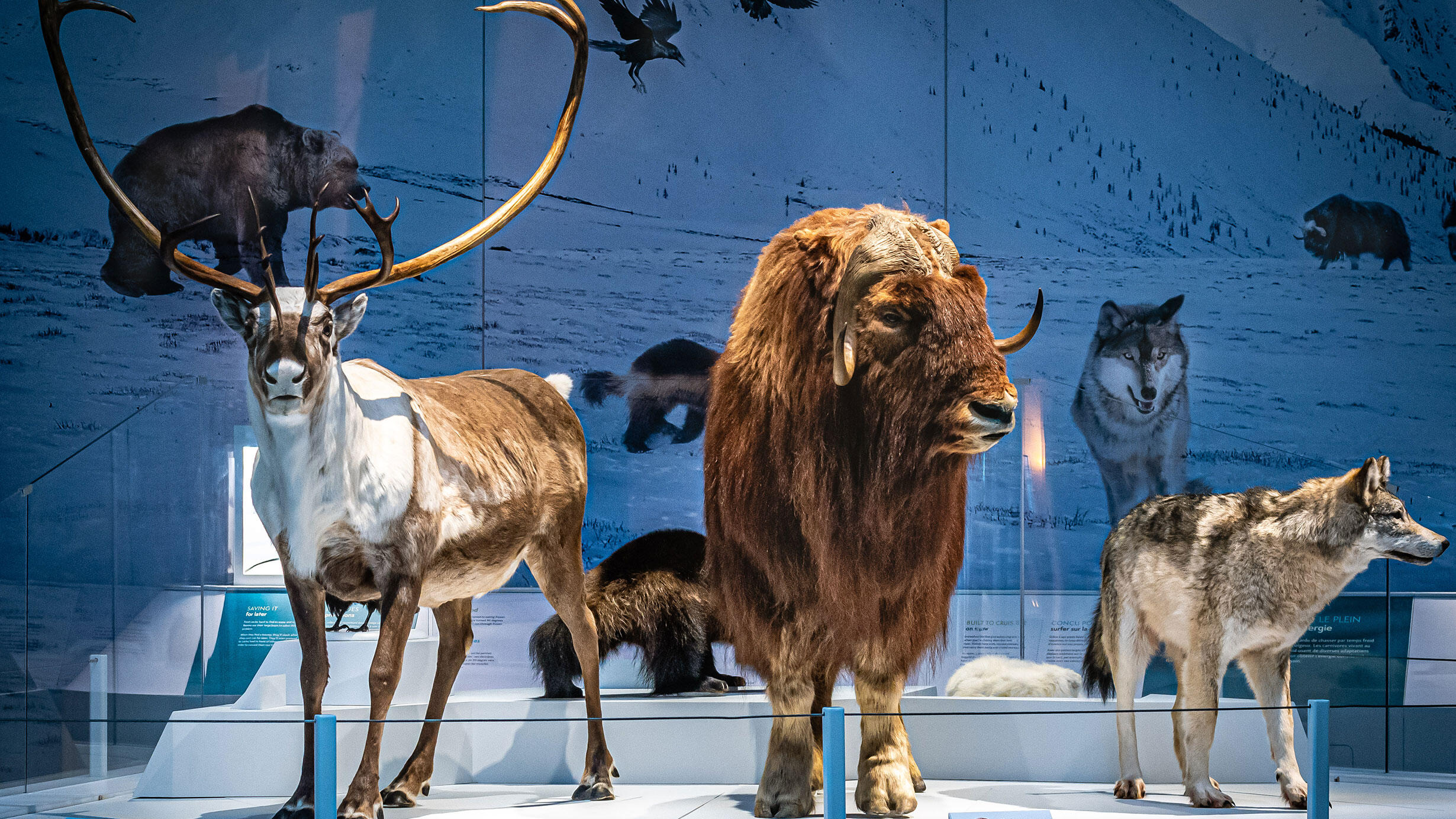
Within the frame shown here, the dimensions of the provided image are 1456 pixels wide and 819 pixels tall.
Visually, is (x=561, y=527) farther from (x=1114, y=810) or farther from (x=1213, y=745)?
(x=1213, y=745)

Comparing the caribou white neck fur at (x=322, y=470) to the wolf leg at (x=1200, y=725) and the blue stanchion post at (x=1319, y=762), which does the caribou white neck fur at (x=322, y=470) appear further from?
the blue stanchion post at (x=1319, y=762)

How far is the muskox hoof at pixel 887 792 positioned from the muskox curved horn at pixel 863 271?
1.18 metres

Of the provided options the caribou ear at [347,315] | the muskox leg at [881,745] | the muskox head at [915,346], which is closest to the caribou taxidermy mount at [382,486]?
the caribou ear at [347,315]

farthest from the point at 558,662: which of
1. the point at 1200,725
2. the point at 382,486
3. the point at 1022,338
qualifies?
the point at 1200,725

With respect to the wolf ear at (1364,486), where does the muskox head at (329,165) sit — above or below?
above

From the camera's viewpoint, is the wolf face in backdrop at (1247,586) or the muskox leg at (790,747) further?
the wolf face in backdrop at (1247,586)

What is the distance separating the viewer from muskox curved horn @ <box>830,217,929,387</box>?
136 inches

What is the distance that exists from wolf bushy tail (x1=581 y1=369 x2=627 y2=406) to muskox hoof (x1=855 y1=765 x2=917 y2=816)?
5.30m

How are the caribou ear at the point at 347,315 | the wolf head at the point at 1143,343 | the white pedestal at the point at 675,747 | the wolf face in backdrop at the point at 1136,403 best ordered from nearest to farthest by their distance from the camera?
the caribou ear at the point at 347,315 → the white pedestal at the point at 675,747 → the wolf face in backdrop at the point at 1136,403 → the wolf head at the point at 1143,343

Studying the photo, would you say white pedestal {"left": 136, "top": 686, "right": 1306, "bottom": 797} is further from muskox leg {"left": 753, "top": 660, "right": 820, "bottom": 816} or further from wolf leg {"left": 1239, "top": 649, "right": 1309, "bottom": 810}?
muskox leg {"left": 753, "top": 660, "right": 820, "bottom": 816}

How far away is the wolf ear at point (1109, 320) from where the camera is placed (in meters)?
8.73

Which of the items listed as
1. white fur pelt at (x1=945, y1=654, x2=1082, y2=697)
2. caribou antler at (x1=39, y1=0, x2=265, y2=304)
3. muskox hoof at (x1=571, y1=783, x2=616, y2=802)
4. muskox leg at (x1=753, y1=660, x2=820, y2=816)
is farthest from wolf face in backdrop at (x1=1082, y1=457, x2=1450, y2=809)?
caribou antler at (x1=39, y1=0, x2=265, y2=304)

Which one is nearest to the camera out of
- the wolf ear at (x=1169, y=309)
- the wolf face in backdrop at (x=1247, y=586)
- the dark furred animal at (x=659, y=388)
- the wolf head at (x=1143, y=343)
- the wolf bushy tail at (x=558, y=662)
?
the wolf face in backdrop at (x=1247, y=586)

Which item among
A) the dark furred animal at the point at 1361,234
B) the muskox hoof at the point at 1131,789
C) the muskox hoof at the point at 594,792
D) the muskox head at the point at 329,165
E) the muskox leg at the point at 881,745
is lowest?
the muskox hoof at the point at 594,792
